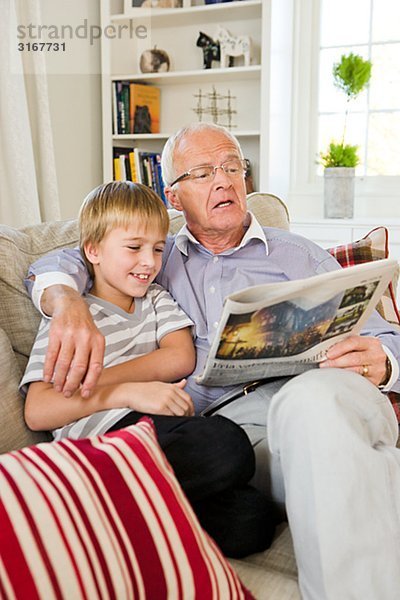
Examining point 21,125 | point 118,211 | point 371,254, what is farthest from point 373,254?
point 21,125

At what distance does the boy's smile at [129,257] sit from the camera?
142 centimetres

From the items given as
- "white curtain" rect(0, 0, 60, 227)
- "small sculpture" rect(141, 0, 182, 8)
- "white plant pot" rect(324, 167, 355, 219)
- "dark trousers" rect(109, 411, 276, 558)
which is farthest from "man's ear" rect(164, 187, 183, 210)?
"small sculpture" rect(141, 0, 182, 8)

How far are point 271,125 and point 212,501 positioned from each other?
2.52 m

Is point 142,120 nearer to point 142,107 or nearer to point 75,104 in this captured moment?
point 142,107

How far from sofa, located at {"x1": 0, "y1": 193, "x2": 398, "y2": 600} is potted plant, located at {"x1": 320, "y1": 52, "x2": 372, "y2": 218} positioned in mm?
1621

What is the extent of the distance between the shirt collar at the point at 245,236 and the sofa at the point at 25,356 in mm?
177

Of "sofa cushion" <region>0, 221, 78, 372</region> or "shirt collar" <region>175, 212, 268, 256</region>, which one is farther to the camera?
"shirt collar" <region>175, 212, 268, 256</region>

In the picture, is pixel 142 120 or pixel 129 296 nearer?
pixel 129 296

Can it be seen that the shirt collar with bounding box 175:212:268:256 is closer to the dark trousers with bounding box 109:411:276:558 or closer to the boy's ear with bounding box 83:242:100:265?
the boy's ear with bounding box 83:242:100:265

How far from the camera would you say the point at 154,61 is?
3605mm

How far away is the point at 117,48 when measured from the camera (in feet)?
11.9

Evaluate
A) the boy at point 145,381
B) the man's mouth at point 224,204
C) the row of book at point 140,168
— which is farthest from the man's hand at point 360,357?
the row of book at point 140,168

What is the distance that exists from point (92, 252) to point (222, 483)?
606 millimetres

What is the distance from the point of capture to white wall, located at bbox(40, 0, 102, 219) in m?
3.38
